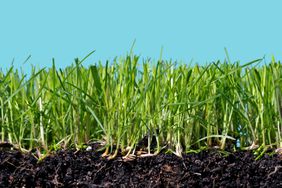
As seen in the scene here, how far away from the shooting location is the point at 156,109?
1959 mm

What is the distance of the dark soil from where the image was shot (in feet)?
6.15

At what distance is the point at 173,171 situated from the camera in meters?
1.88

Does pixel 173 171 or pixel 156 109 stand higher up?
pixel 156 109

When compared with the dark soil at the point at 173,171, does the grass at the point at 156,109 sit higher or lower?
higher

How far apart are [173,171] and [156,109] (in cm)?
22

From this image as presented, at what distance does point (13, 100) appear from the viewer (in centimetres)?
209

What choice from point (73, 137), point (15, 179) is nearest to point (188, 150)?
point (73, 137)

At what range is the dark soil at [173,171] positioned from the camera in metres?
1.88

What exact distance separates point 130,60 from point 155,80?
0.13 metres

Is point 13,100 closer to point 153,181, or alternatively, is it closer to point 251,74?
point 153,181

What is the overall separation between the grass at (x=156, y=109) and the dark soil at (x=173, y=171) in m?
0.04

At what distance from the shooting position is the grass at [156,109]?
6.30ft

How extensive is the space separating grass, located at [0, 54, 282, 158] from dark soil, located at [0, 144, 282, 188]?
43 mm

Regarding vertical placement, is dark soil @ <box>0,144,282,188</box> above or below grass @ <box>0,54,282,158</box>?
below
